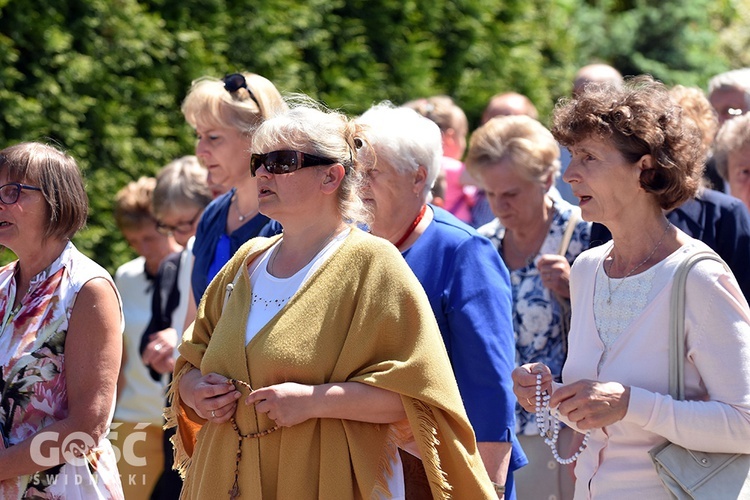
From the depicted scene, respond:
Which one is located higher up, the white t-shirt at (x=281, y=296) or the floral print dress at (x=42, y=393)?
the white t-shirt at (x=281, y=296)

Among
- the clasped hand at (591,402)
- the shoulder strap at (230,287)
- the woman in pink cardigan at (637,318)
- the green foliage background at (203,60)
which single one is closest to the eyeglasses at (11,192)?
the shoulder strap at (230,287)

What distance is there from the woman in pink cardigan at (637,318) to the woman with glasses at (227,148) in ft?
5.52

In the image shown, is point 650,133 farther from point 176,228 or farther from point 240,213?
point 176,228

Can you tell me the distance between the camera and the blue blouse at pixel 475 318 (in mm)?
3545

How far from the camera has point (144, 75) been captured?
23.6ft


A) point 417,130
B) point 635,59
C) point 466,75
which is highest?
point 417,130

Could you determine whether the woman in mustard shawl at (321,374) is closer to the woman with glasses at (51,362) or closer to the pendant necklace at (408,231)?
the woman with glasses at (51,362)

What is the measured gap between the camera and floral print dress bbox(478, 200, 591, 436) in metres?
4.38

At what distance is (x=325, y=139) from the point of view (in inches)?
126

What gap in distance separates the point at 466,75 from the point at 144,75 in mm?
Result: 4287

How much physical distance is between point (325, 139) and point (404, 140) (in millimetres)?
718

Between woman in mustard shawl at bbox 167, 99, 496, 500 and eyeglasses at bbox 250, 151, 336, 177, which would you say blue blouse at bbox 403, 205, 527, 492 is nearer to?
woman in mustard shawl at bbox 167, 99, 496, 500

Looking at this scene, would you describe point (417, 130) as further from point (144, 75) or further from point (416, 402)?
point (144, 75)

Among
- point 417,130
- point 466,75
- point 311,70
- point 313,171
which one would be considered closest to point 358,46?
point 311,70
